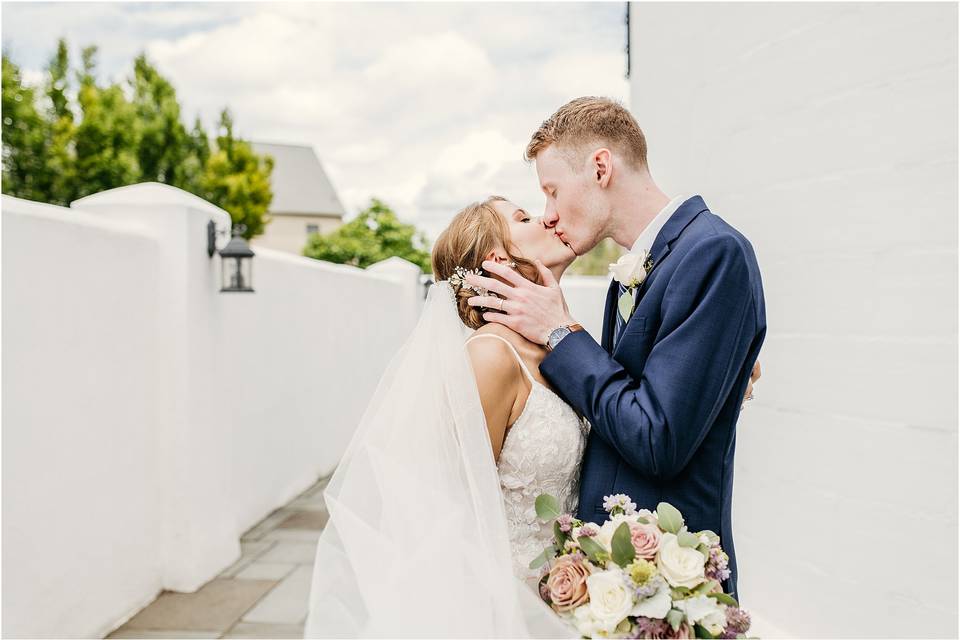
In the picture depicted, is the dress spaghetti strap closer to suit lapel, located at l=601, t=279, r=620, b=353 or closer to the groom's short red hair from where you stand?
suit lapel, located at l=601, t=279, r=620, b=353

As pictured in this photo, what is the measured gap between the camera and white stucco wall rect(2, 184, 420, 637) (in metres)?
3.08

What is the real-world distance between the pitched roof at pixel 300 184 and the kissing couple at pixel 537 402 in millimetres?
46620

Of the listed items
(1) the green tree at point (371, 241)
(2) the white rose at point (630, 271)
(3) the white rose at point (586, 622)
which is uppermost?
(1) the green tree at point (371, 241)

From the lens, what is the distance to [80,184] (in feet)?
70.6

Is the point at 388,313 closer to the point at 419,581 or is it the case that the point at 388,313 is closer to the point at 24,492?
the point at 24,492

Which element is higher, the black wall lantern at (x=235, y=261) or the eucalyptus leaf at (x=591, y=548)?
the black wall lantern at (x=235, y=261)

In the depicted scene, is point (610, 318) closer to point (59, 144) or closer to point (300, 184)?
point (59, 144)

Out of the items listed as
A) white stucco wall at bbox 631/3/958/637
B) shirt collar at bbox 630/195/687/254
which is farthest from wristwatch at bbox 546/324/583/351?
white stucco wall at bbox 631/3/958/637

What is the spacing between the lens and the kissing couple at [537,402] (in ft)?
5.12

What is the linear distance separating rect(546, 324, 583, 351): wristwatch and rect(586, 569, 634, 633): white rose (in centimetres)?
51

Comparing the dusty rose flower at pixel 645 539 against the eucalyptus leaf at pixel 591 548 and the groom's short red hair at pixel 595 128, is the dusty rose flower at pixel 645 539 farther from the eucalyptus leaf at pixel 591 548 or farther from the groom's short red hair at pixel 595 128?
the groom's short red hair at pixel 595 128

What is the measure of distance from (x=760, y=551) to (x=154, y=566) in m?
3.21

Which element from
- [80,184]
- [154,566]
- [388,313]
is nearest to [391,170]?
[80,184]

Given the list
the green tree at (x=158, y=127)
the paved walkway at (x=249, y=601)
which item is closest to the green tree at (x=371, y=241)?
the green tree at (x=158, y=127)
